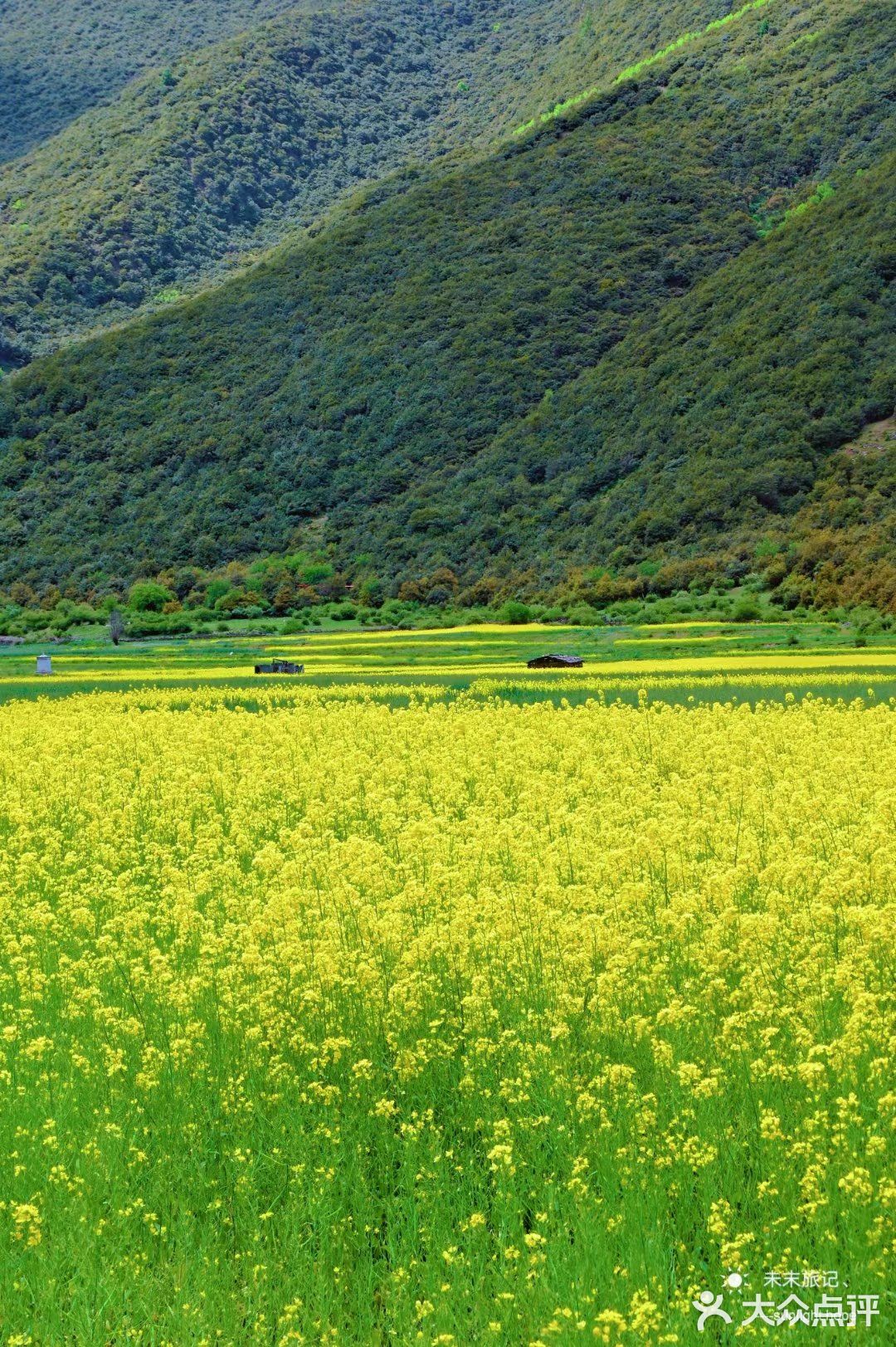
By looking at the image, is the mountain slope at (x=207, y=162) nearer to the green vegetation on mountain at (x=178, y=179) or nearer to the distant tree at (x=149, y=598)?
the green vegetation on mountain at (x=178, y=179)

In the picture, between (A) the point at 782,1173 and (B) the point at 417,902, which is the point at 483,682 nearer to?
(B) the point at 417,902

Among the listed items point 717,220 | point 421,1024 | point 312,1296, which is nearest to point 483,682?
point 421,1024

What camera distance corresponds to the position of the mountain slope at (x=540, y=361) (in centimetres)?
8288

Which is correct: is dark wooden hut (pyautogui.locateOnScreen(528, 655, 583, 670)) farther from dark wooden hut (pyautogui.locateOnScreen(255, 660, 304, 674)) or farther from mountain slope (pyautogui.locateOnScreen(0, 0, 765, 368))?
mountain slope (pyautogui.locateOnScreen(0, 0, 765, 368))

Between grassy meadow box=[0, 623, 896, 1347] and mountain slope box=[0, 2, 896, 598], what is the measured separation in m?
61.7

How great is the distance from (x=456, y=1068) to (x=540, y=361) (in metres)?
98.1

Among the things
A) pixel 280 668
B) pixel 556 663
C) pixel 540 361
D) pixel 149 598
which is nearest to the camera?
pixel 556 663

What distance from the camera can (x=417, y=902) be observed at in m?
10.6

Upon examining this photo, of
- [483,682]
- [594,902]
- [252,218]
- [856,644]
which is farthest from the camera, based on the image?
[252,218]

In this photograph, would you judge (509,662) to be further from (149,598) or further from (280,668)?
(149,598)

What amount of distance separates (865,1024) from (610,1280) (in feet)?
8.77

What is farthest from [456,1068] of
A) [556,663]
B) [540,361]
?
[540,361]

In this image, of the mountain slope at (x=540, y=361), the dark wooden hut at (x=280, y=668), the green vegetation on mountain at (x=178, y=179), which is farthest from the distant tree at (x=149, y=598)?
the green vegetation on mountain at (x=178, y=179)

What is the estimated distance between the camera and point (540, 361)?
102688 mm
